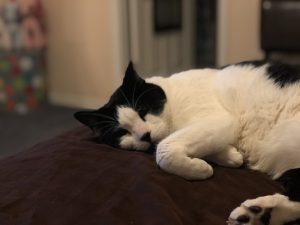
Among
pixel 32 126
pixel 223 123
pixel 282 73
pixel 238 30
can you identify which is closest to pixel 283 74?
pixel 282 73

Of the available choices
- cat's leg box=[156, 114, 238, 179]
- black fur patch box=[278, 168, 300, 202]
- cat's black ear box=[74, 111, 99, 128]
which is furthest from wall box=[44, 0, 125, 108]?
black fur patch box=[278, 168, 300, 202]

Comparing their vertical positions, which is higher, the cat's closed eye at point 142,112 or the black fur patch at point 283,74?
the black fur patch at point 283,74

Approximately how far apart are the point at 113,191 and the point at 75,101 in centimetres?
313

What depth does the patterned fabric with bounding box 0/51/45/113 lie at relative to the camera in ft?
12.4

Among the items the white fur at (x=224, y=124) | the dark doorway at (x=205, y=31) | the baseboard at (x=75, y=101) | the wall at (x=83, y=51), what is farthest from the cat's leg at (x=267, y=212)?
the dark doorway at (x=205, y=31)

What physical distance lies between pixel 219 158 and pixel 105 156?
14.3 inches

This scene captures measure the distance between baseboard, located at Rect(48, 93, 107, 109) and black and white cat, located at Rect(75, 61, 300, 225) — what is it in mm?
2544

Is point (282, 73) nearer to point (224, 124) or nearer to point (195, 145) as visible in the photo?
point (224, 124)

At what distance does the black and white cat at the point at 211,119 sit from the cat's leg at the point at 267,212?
0.09 meters

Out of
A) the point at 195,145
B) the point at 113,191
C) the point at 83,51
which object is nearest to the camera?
the point at 113,191

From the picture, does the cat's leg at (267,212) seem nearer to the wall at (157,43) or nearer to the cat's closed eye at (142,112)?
the cat's closed eye at (142,112)

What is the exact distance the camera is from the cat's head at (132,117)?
1.30 m

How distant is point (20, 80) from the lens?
385 cm

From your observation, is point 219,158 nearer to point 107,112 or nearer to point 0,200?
point 107,112
